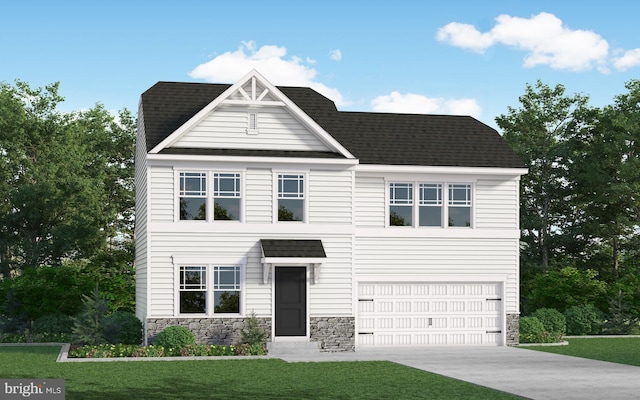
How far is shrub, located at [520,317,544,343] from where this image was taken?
31422 millimetres

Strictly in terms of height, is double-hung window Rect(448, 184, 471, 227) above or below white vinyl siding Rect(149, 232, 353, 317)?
above

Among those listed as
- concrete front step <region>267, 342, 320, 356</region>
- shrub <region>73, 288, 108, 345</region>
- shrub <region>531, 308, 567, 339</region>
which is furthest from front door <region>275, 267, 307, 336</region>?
shrub <region>531, 308, 567, 339</region>

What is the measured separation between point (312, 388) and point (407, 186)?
13.2 metres

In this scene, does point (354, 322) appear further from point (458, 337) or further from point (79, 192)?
point (79, 192)

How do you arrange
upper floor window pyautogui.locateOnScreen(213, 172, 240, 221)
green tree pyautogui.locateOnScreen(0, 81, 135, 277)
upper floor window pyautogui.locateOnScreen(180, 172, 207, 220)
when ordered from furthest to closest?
green tree pyautogui.locateOnScreen(0, 81, 135, 277) < upper floor window pyautogui.locateOnScreen(213, 172, 240, 221) < upper floor window pyautogui.locateOnScreen(180, 172, 207, 220)

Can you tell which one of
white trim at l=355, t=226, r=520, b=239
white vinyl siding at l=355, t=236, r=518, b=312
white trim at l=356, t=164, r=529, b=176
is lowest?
white vinyl siding at l=355, t=236, r=518, b=312

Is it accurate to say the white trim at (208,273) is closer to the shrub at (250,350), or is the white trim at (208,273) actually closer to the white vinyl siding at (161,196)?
→ the white vinyl siding at (161,196)

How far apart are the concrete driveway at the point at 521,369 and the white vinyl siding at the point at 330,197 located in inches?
162

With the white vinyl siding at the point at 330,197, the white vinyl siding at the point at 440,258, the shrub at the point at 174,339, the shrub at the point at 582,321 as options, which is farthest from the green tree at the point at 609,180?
the shrub at the point at 174,339

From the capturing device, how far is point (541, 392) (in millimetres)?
17719

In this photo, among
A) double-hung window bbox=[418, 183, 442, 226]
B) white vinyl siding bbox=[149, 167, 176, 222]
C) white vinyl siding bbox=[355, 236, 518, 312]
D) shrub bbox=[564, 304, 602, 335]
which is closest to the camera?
white vinyl siding bbox=[149, 167, 176, 222]

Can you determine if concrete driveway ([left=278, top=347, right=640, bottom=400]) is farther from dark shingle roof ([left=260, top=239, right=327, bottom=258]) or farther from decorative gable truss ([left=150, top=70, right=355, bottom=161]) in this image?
decorative gable truss ([left=150, top=70, right=355, bottom=161])

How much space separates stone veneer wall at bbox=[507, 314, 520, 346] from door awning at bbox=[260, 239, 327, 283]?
7.13 meters

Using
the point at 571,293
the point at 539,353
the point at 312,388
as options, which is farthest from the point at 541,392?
the point at 571,293
